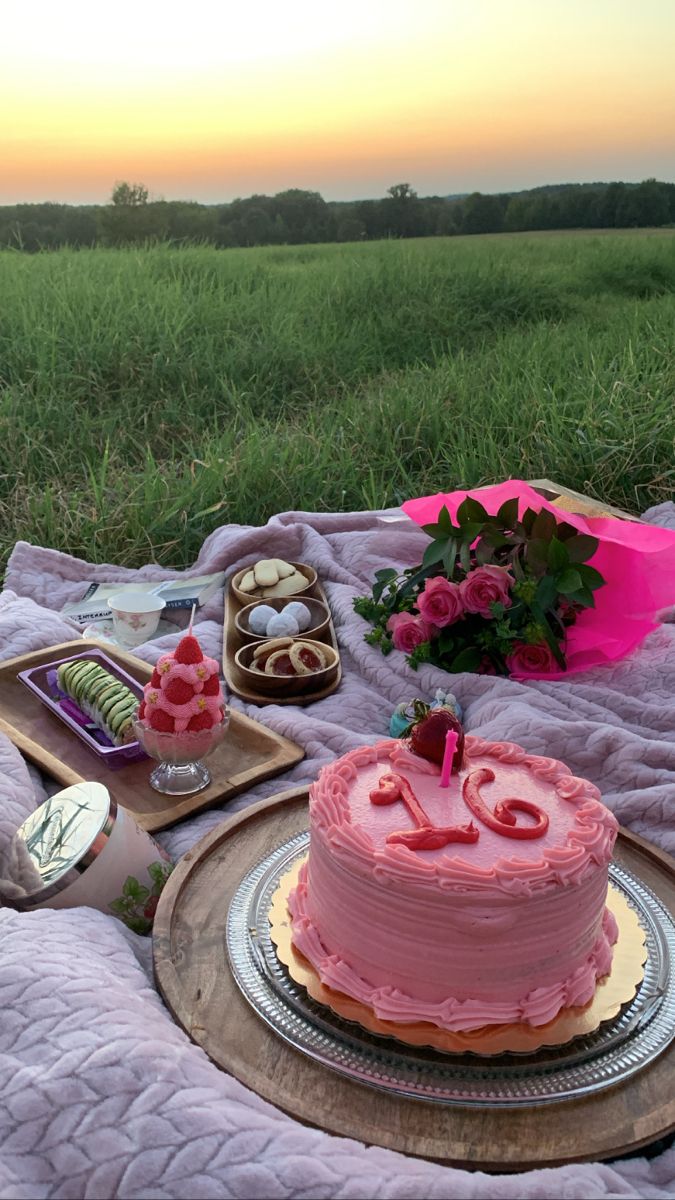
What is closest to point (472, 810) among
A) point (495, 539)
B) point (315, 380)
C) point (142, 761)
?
point (142, 761)

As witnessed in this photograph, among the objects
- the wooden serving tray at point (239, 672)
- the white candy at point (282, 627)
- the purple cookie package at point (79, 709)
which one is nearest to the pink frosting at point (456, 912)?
the purple cookie package at point (79, 709)

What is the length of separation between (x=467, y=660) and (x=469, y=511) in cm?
32

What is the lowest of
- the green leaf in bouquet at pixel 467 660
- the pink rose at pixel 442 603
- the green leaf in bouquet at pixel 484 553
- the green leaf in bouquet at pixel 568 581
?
the green leaf in bouquet at pixel 467 660

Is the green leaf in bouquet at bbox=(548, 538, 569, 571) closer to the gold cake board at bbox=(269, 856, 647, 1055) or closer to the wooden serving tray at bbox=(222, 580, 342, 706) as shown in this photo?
the wooden serving tray at bbox=(222, 580, 342, 706)

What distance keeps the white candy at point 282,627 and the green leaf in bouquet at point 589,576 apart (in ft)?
2.15

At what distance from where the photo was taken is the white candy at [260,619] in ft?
7.61

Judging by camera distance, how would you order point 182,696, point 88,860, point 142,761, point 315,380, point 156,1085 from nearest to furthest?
point 156,1085
point 88,860
point 182,696
point 142,761
point 315,380

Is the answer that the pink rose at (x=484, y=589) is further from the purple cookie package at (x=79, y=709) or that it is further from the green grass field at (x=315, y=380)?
the green grass field at (x=315, y=380)

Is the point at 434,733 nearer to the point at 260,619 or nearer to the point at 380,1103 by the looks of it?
the point at 380,1103

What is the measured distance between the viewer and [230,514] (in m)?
3.25

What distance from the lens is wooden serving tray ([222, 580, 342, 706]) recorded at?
2.05 m

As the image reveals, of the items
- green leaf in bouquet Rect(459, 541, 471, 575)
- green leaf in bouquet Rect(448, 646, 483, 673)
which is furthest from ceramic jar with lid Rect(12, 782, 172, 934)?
green leaf in bouquet Rect(459, 541, 471, 575)

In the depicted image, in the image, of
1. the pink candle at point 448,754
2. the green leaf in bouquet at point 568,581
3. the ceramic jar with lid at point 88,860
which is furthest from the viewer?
the green leaf in bouquet at point 568,581

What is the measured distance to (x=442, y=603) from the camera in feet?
6.88
